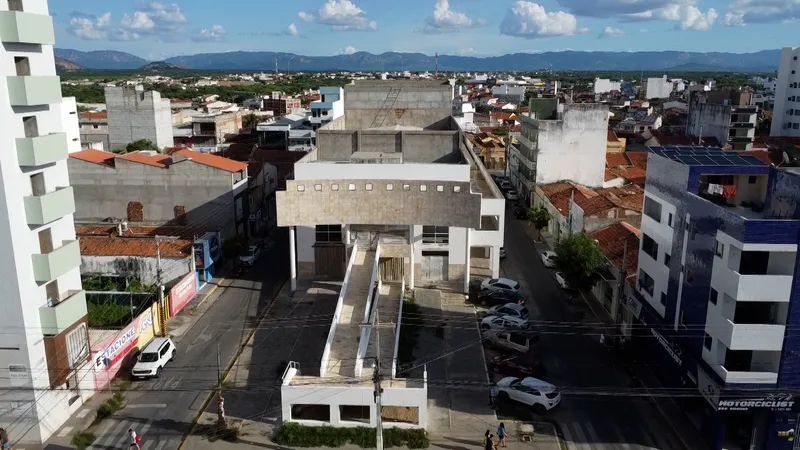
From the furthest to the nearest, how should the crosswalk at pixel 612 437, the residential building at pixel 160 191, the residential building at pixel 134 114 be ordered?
the residential building at pixel 134 114, the residential building at pixel 160 191, the crosswalk at pixel 612 437

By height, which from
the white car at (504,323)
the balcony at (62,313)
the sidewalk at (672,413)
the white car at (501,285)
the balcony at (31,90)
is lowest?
the sidewalk at (672,413)

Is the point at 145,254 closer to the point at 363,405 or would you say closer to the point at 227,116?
the point at 363,405

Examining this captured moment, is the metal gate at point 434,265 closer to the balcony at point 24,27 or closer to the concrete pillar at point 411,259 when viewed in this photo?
the concrete pillar at point 411,259

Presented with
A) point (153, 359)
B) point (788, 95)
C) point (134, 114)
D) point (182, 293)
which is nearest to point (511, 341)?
point (153, 359)

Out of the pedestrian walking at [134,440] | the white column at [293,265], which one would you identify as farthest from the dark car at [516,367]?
the pedestrian walking at [134,440]

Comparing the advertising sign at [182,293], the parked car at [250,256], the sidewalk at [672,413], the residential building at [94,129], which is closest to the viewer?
the sidewalk at [672,413]

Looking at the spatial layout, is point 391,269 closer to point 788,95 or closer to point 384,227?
point 384,227

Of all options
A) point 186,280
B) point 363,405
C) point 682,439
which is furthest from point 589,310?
point 186,280
